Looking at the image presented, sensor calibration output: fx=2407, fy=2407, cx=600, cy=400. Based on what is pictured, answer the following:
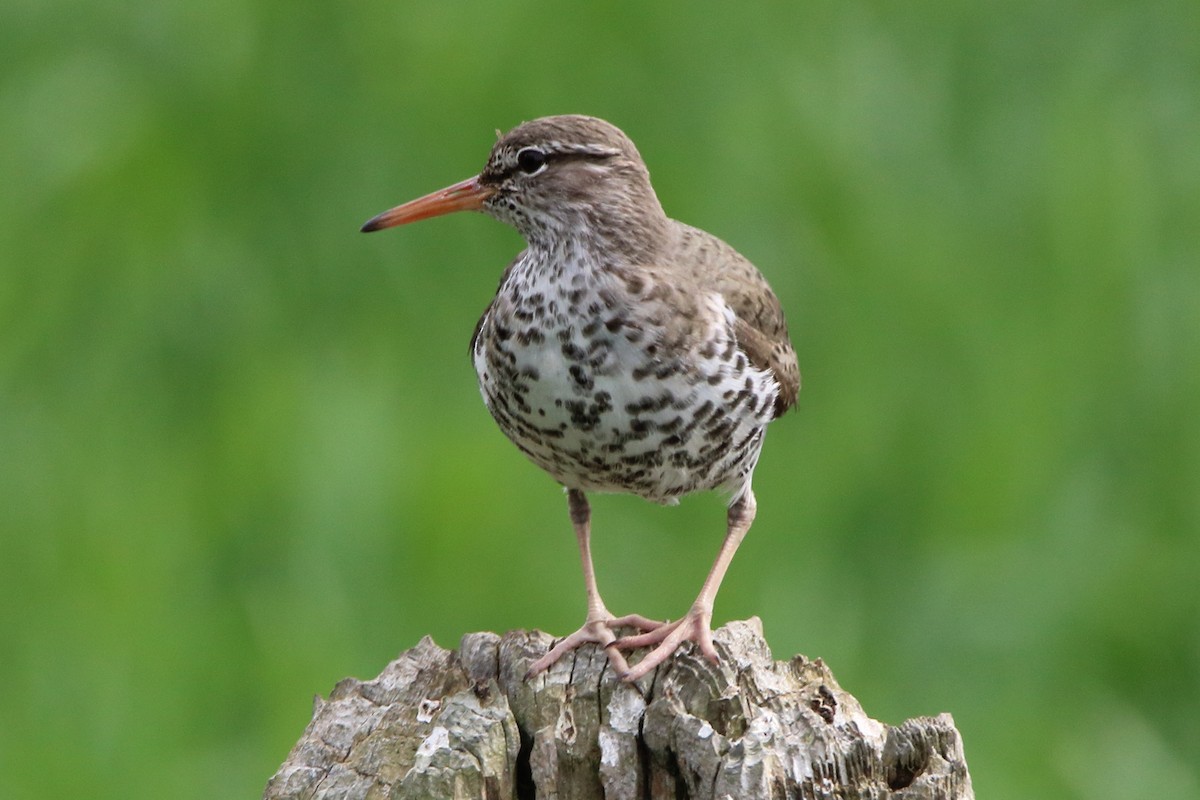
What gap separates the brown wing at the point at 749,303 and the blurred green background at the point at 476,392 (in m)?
1.86

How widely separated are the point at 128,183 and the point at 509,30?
6.68 ft

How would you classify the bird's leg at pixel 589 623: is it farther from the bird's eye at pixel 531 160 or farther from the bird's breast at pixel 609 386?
the bird's eye at pixel 531 160

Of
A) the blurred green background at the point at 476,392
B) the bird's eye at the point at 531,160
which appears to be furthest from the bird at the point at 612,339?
the blurred green background at the point at 476,392

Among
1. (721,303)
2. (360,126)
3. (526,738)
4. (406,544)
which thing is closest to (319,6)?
(360,126)

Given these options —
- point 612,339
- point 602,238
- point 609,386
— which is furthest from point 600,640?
point 602,238

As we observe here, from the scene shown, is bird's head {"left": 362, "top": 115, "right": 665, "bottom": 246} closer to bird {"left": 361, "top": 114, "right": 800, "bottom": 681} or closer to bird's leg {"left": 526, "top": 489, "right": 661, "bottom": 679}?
bird {"left": 361, "top": 114, "right": 800, "bottom": 681}

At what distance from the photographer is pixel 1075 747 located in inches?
397

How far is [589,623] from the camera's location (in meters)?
7.84

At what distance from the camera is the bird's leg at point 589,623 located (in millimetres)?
7039

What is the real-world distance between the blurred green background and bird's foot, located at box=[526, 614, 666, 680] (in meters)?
2.09

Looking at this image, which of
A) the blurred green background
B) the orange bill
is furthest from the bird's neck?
the blurred green background

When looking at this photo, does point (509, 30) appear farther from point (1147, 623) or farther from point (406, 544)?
point (1147, 623)

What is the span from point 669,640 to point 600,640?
0.22m

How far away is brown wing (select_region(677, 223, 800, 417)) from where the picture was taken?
8156 mm
